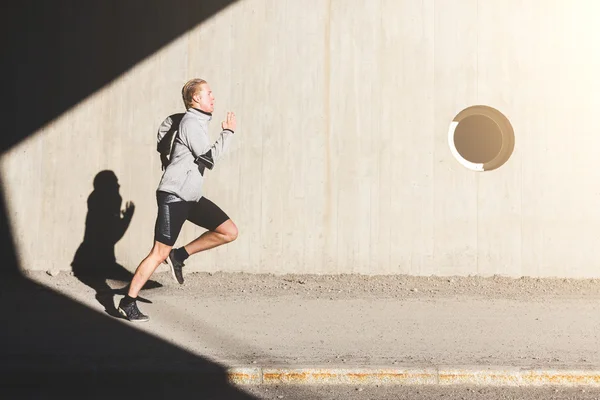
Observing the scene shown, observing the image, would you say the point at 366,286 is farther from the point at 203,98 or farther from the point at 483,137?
the point at 483,137

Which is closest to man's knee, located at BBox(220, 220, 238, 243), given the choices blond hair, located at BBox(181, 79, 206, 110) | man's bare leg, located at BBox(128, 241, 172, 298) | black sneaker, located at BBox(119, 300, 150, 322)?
man's bare leg, located at BBox(128, 241, 172, 298)

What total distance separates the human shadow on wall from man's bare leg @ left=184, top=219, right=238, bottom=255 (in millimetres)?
2300

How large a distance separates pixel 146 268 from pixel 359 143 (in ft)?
12.1

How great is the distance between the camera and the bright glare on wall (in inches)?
311

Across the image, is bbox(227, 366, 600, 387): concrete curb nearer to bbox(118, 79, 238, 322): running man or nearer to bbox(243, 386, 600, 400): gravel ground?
bbox(243, 386, 600, 400): gravel ground

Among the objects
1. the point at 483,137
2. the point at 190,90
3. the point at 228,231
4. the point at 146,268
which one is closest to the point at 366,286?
the point at 228,231

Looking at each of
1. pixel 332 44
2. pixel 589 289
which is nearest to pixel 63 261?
pixel 332 44

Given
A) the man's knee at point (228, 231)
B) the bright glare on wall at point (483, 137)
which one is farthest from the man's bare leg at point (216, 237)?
the bright glare on wall at point (483, 137)

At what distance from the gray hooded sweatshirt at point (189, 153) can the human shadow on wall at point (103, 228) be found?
9.06ft

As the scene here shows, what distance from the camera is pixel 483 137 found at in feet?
33.5

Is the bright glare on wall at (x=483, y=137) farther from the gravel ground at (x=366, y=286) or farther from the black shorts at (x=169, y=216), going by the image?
the black shorts at (x=169, y=216)

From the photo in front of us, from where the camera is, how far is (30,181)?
26.0 feet

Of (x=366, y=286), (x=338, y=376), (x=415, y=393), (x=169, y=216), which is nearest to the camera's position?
(x=415, y=393)

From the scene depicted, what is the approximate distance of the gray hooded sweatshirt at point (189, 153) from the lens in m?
5.28
